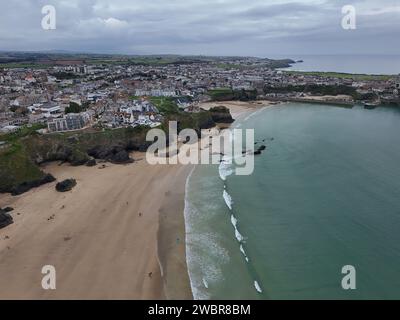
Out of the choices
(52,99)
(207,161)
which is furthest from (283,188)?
(52,99)

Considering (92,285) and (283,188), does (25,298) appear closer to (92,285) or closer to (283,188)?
(92,285)

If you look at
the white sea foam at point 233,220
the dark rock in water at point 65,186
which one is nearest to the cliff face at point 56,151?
the dark rock in water at point 65,186

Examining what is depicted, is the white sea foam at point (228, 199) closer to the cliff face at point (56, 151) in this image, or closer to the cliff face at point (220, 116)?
the cliff face at point (56, 151)

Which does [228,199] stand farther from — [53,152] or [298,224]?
[53,152]

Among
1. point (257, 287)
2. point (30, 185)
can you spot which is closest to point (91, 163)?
point (30, 185)

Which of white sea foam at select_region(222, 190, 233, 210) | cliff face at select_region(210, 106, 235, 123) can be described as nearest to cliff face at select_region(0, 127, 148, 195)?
white sea foam at select_region(222, 190, 233, 210)
